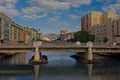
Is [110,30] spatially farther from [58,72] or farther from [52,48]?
[58,72]

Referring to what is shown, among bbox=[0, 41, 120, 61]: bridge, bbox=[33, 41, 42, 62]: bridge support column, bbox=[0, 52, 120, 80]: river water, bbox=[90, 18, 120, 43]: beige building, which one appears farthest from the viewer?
bbox=[90, 18, 120, 43]: beige building

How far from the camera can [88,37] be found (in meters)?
150

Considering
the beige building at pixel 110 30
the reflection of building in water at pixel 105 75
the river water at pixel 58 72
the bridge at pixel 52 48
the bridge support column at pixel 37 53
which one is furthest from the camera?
the beige building at pixel 110 30

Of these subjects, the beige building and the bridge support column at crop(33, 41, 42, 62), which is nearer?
the bridge support column at crop(33, 41, 42, 62)

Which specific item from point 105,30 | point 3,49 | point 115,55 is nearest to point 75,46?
point 3,49

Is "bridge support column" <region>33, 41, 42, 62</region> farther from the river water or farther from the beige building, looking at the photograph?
the beige building

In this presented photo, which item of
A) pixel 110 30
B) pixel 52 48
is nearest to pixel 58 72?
pixel 52 48

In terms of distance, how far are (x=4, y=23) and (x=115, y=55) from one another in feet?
232

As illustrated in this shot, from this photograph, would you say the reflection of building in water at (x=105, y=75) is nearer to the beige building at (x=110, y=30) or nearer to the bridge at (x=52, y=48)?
the bridge at (x=52, y=48)

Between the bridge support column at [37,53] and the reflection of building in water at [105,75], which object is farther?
the bridge support column at [37,53]

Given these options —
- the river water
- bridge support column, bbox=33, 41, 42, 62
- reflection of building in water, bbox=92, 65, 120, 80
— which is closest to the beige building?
bridge support column, bbox=33, 41, 42, 62

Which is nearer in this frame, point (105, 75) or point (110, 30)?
point (105, 75)

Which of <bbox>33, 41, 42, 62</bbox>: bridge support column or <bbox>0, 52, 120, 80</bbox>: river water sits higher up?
<bbox>33, 41, 42, 62</bbox>: bridge support column

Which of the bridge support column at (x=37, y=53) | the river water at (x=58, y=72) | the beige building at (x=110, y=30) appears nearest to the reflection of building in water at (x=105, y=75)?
the river water at (x=58, y=72)
